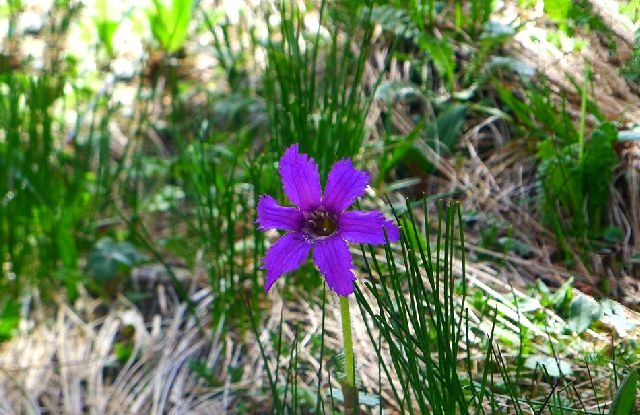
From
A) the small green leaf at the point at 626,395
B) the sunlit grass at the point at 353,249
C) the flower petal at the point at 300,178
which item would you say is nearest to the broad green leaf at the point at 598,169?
the sunlit grass at the point at 353,249

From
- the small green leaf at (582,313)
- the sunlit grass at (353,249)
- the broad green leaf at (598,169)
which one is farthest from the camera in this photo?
the broad green leaf at (598,169)

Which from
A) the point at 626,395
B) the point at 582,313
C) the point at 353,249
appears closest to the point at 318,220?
the point at 626,395

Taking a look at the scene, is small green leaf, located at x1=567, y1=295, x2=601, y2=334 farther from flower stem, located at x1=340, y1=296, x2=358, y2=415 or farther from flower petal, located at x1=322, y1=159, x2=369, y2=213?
flower petal, located at x1=322, y1=159, x2=369, y2=213

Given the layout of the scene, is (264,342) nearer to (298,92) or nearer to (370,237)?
(298,92)

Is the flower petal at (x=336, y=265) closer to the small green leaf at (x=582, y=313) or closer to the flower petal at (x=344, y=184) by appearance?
the flower petal at (x=344, y=184)

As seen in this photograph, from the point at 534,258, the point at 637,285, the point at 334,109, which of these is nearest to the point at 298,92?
the point at 334,109
